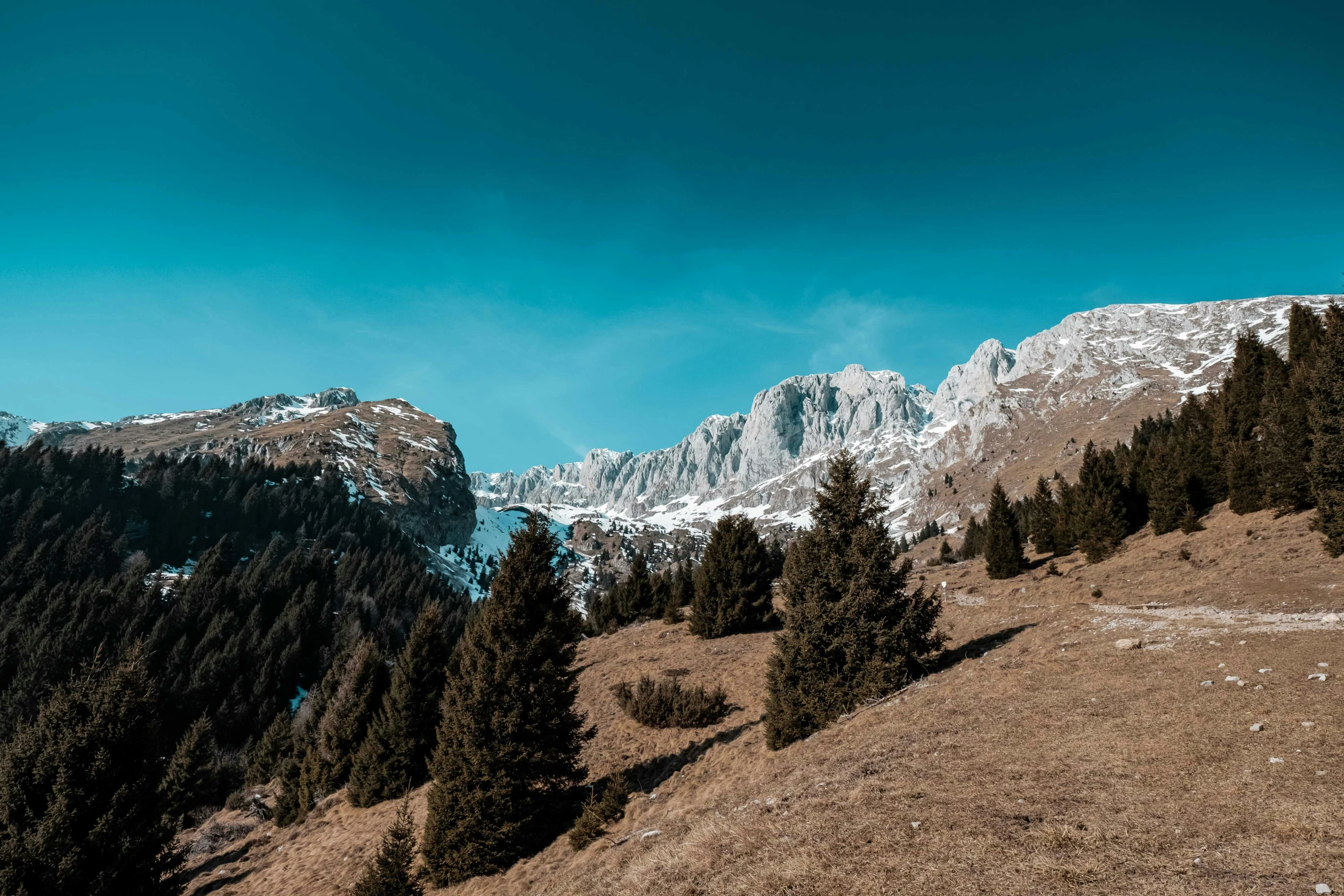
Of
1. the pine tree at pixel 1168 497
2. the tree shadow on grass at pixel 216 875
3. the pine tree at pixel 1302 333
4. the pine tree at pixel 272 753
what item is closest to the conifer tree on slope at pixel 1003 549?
the pine tree at pixel 1168 497

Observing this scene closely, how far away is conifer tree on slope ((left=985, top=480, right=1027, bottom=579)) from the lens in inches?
1719

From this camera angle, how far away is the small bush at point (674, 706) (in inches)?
926

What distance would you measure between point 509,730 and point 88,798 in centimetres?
1075

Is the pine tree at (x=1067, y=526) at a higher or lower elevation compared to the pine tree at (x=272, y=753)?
higher

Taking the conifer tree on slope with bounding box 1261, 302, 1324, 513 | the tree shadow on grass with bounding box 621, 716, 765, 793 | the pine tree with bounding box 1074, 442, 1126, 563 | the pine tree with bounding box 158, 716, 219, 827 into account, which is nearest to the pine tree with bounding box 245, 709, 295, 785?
the pine tree with bounding box 158, 716, 219, 827

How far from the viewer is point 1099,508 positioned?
4141 cm

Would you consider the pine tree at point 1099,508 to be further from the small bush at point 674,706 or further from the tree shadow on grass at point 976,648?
the small bush at point 674,706

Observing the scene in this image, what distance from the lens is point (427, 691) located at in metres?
26.8

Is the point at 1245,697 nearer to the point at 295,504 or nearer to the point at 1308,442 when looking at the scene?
the point at 1308,442

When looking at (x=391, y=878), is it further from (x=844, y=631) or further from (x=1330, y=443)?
(x=1330, y=443)

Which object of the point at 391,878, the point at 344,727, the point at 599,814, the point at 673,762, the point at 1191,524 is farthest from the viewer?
the point at 1191,524

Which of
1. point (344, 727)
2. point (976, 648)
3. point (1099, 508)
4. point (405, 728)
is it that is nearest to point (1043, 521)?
point (1099, 508)

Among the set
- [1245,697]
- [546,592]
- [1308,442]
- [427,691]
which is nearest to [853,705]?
[1245,697]

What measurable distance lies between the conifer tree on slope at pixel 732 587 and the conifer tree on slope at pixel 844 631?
17.5 m
